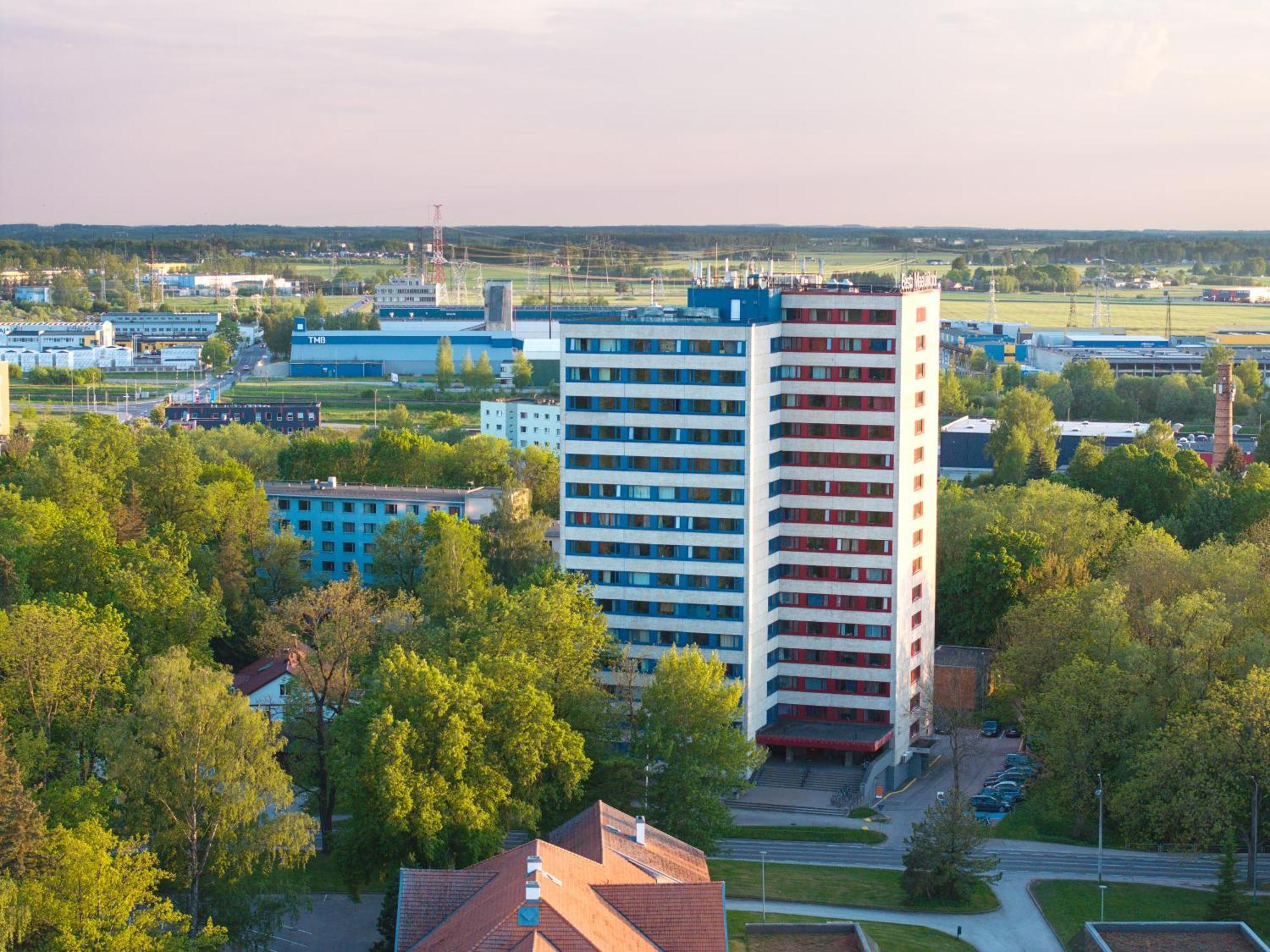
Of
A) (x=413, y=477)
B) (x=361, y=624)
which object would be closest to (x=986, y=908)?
(x=361, y=624)

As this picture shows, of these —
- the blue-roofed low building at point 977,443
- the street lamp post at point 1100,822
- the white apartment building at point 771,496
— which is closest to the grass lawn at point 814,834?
the white apartment building at point 771,496

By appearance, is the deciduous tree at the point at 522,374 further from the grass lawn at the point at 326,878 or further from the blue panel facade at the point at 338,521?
the grass lawn at the point at 326,878

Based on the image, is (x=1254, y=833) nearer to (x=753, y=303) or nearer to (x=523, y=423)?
(x=753, y=303)

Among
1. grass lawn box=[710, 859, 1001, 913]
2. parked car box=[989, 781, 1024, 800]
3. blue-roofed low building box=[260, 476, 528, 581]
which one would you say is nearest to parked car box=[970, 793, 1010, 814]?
parked car box=[989, 781, 1024, 800]

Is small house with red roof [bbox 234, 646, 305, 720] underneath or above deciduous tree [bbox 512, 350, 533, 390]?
underneath

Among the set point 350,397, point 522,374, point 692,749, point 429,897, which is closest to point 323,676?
point 692,749

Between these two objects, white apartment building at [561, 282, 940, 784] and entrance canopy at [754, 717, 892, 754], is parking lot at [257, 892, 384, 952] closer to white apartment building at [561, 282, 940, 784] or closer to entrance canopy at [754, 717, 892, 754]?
white apartment building at [561, 282, 940, 784]
